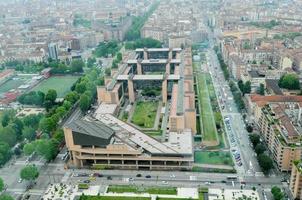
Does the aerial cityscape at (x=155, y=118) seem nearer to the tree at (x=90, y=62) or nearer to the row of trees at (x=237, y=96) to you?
the row of trees at (x=237, y=96)

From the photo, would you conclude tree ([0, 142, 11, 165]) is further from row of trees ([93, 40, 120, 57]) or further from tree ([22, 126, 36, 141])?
row of trees ([93, 40, 120, 57])

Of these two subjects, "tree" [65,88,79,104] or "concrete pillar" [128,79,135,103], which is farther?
"concrete pillar" [128,79,135,103]

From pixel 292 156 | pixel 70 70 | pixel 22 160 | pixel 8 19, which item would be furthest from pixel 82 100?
pixel 8 19

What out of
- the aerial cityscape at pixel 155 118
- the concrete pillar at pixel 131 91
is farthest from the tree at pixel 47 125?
the concrete pillar at pixel 131 91

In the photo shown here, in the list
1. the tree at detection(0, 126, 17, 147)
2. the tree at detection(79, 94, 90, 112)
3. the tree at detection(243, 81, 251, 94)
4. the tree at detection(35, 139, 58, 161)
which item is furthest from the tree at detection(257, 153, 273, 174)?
the tree at detection(0, 126, 17, 147)

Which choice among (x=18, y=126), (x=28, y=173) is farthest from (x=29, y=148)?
(x=18, y=126)

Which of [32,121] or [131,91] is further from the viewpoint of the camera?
[131,91]

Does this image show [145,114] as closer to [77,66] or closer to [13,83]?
[77,66]
